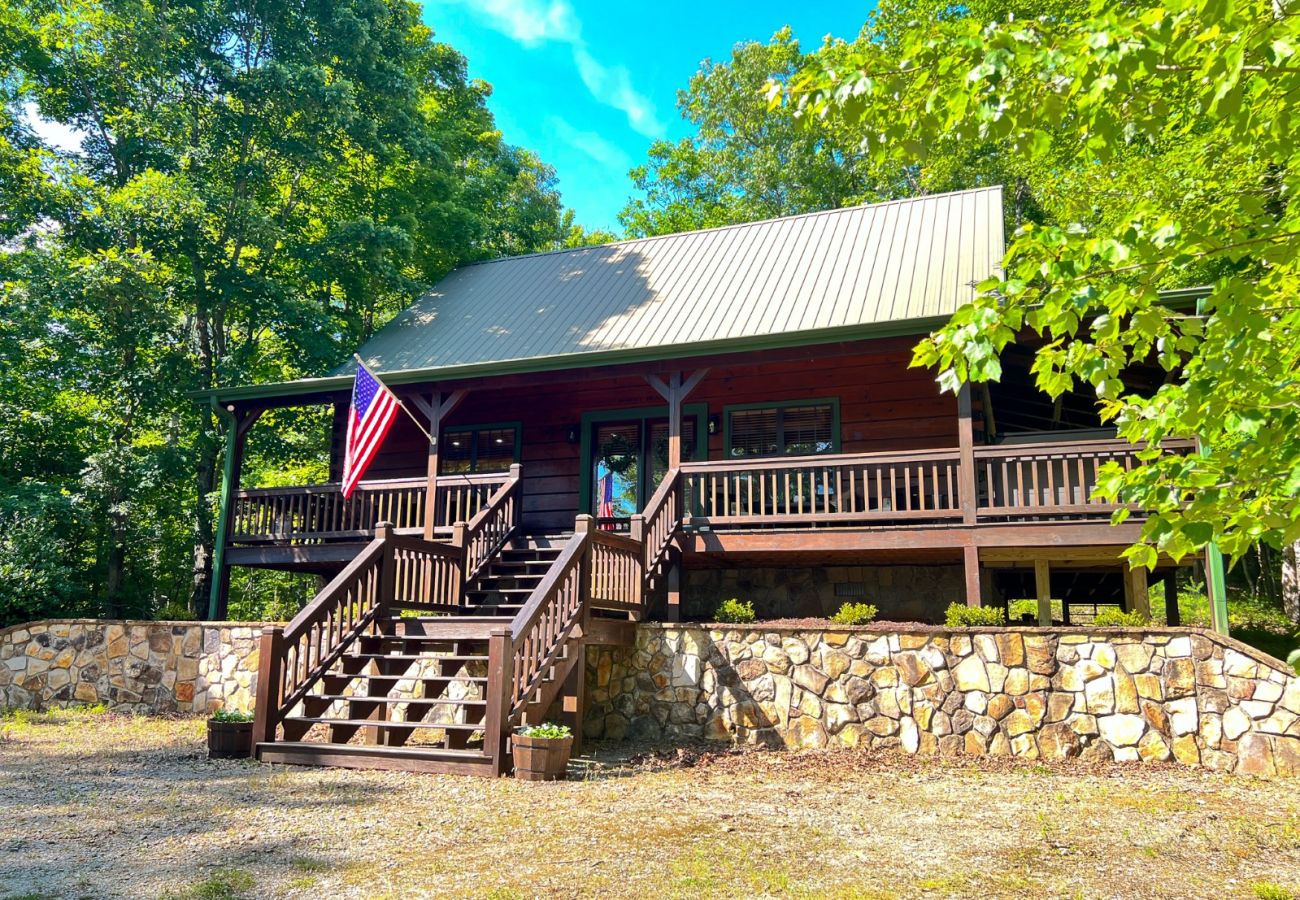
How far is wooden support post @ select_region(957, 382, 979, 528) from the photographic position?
442 inches

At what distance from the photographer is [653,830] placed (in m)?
6.43

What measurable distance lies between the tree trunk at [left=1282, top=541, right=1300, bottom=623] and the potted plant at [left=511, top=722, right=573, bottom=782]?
16.1 meters

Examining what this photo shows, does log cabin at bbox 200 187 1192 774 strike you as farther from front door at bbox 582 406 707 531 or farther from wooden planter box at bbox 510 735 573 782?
wooden planter box at bbox 510 735 573 782

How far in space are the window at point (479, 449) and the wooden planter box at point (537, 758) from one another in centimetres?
822

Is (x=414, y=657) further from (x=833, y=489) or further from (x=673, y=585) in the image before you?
(x=833, y=489)

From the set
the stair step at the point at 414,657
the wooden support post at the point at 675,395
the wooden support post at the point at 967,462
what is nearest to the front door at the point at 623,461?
the wooden support post at the point at 675,395

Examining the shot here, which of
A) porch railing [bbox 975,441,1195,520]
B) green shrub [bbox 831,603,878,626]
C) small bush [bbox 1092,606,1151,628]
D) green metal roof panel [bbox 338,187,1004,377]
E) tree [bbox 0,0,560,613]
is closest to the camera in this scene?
small bush [bbox 1092,606,1151,628]

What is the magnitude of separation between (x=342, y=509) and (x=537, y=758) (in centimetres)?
760

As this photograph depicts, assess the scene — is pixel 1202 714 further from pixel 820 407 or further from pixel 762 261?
pixel 762 261

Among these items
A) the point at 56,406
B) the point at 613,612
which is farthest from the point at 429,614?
the point at 56,406

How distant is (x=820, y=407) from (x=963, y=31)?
33.0 ft

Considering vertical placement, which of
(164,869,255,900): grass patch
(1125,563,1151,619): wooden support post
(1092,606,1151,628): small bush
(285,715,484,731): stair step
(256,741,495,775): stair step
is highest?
(1125,563,1151,619): wooden support post

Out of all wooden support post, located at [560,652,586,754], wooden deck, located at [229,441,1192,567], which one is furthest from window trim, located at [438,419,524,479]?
wooden support post, located at [560,652,586,754]

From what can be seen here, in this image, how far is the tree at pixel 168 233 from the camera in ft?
59.8
